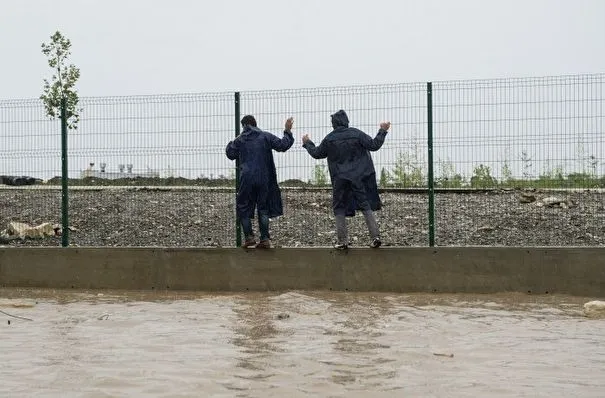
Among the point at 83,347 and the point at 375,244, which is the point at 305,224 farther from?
the point at 83,347

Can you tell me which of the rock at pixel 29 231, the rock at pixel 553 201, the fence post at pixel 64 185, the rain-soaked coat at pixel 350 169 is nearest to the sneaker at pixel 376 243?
the rain-soaked coat at pixel 350 169

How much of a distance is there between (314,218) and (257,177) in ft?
5.11

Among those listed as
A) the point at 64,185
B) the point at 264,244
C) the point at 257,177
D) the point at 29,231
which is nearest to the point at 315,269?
the point at 264,244

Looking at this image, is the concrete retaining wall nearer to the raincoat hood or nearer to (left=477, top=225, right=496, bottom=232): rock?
the raincoat hood

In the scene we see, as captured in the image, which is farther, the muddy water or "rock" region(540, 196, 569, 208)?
"rock" region(540, 196, 569, 208)

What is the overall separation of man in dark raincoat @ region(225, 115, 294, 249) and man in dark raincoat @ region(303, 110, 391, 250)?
2.02 ft

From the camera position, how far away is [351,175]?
11.9m

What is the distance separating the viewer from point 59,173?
13.4 meters

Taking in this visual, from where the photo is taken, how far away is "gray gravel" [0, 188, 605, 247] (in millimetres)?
12836

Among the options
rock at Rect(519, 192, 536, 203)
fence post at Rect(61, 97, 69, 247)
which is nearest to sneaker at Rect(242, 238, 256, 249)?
fence post at Rect(61, 97, 69, 247)

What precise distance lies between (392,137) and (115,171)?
3.93 metres

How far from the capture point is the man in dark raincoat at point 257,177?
12211 mm

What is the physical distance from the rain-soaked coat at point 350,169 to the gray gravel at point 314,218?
0.83m

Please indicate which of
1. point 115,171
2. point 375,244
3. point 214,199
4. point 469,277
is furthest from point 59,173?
point 469,277
